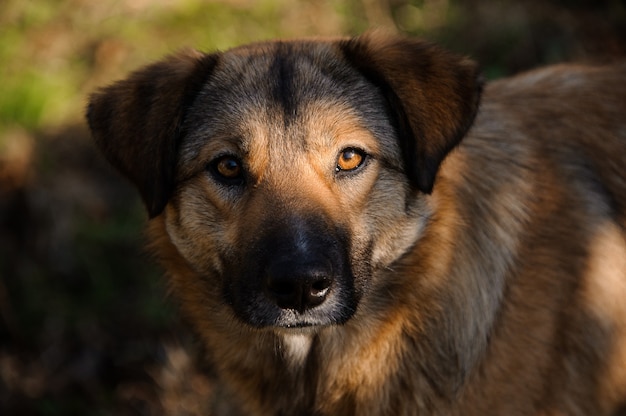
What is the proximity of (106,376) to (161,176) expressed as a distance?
2753mm

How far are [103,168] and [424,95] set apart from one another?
12.8 ft

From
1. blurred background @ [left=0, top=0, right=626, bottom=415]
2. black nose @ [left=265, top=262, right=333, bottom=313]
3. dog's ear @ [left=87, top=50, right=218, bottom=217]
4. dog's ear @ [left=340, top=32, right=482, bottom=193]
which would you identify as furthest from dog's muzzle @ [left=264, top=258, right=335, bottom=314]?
blurred background @ [left=0, top=0, right=626, bottom=415]

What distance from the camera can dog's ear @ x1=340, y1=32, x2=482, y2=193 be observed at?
137 inches

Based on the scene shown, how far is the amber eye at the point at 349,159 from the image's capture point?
3.49m

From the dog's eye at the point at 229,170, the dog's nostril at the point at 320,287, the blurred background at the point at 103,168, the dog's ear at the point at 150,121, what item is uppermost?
the dog's ear at the point at 150,121

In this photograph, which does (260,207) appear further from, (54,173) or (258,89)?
(54,173)

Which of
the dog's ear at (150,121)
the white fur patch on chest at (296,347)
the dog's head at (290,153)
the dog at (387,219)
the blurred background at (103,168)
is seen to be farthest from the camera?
the blurred background at (103,168)

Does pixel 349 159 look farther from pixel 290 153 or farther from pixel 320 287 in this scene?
pixel 320 287

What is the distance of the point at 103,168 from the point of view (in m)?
6.85

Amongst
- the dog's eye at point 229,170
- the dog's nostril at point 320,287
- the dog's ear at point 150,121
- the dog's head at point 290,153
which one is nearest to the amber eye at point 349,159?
the dog's head at point 290,153

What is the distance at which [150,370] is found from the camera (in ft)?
19.1

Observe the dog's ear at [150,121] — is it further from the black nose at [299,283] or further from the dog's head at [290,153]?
the black nose at [299,283]

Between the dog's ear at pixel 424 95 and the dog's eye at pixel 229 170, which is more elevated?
the dog's ear at pixel 424 95

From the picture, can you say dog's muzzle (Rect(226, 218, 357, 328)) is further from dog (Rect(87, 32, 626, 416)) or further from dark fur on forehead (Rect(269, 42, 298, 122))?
dark fur on forehead (Rect(269, 42, 298, 122))
